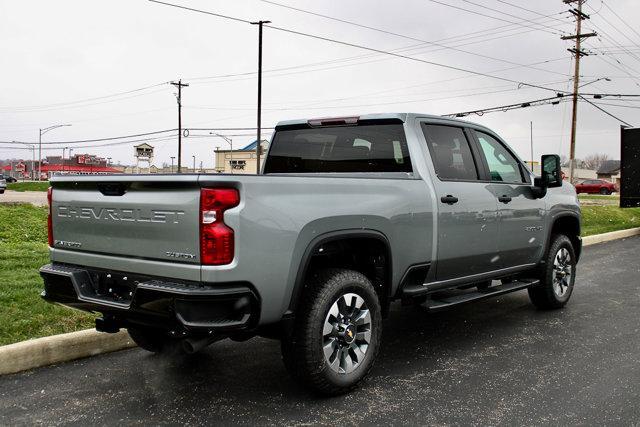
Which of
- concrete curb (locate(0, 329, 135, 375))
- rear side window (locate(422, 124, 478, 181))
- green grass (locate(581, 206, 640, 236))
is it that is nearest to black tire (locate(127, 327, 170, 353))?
concrete curb (locate(0, 329, 135, 375))

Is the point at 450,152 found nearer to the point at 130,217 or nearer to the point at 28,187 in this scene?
the point at 130,217

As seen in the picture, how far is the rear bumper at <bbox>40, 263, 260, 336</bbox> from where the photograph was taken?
125 inches

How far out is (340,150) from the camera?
5.03 meters

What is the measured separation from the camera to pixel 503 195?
5355 mm

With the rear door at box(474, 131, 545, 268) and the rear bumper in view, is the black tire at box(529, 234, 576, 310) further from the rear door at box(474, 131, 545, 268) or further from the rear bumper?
the rear bumper

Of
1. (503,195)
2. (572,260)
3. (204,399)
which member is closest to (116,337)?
(204,399)

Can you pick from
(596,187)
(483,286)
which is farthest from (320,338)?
(596,187)

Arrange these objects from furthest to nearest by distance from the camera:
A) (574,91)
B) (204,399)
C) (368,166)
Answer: (574,91) → (368,166) → (204,399)

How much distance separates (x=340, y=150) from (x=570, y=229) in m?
3.26

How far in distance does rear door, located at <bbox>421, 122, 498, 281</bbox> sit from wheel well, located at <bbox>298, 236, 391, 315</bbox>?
23.0 inches

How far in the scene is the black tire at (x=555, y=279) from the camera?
618 cm

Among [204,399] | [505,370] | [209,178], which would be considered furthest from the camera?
[505,370]

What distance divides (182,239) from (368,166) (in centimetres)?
206

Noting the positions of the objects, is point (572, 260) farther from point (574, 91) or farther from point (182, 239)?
point (574, 91)
